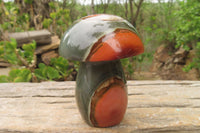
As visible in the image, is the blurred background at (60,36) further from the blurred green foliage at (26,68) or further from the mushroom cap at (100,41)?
the mushroom cap at (100,41)

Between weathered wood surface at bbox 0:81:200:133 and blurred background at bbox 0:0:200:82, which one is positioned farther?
blurred background at bbox 0:0:200:82

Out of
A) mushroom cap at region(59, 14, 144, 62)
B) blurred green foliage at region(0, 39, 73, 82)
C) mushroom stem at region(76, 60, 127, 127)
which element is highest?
mushroom cap at region(59, 14, 144, 62)

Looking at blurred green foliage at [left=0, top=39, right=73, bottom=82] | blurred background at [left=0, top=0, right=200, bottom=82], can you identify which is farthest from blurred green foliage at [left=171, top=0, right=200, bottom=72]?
blurred green foliage at [left=0, top=39, right=73, bottom=82]

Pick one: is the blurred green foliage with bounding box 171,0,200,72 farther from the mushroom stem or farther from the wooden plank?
the wooden plank

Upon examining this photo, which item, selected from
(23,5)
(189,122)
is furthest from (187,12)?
(23,5)

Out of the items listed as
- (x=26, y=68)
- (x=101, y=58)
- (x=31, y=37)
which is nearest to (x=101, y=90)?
(x=101, y=58)

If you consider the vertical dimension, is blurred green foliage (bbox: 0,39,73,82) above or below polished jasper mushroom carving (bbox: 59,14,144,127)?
below

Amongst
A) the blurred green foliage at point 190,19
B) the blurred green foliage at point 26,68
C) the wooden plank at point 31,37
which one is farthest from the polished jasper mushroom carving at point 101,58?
the wooden plank at point 31,37
